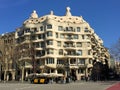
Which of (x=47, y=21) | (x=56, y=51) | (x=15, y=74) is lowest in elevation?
(x=15, y=74)

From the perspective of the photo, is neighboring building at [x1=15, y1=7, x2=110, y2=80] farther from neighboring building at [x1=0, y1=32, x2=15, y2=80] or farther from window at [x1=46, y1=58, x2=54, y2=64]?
neighboring building at [x1=0, y1=32, x2=15, y2=80]

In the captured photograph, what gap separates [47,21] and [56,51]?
9.81m

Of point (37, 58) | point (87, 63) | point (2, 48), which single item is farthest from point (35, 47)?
point (87, 63)

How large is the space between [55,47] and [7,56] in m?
15.5

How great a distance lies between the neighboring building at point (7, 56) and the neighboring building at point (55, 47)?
115 inches

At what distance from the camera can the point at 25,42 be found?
347 ft

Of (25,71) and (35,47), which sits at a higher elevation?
(35,47)

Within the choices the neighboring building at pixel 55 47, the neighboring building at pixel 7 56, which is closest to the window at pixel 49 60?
the neighboring building at pixel 55 47

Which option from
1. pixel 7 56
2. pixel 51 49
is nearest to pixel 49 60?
pixel 51 49

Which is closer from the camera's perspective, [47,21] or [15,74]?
[47,21]

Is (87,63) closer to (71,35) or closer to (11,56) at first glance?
(71,35)

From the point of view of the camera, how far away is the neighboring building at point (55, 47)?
101500 mm

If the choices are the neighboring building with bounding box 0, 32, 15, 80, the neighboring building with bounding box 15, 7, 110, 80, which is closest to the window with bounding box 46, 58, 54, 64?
the neighboring building with bounding box 15, 7, 110, 80

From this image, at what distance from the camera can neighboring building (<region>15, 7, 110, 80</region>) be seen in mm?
101500
